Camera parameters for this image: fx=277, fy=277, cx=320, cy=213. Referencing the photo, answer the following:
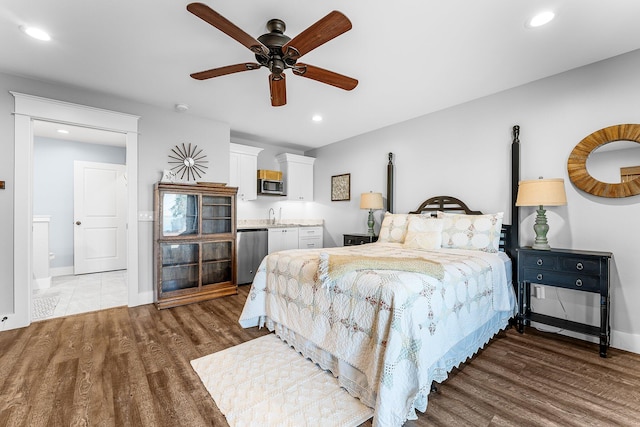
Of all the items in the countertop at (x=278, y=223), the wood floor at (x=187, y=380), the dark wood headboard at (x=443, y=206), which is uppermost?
the dark wood headboard at (x=443, y=206)

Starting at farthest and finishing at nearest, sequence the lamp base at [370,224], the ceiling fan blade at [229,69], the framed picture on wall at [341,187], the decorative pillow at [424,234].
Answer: the framed picture on wall at [341,187]
the lamp base at [370,224]
the decorative pillow at [424,234]
the ceiling fan blade at [229,69]

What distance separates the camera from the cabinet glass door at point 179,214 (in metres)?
3.60

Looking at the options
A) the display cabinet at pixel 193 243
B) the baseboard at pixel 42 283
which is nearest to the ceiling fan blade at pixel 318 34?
the display cabinet at pixel 193 243

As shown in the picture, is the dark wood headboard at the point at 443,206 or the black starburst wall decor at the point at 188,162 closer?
the dark wood headboard at the point at 443,206

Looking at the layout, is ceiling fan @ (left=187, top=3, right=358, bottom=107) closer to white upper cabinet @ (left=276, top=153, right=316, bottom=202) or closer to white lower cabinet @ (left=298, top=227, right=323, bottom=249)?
white upper cabinet @ (left=276, top=153, right=316, bottom=202)

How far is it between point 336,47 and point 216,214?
278 centimetres

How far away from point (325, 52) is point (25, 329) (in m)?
3.96

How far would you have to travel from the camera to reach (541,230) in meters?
2.68

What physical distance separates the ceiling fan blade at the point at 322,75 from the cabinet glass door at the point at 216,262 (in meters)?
2.73

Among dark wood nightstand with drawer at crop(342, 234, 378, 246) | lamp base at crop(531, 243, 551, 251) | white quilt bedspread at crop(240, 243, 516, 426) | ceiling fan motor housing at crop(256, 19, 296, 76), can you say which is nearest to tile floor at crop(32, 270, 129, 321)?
white quilt bedspread at crop(240, 243, 516, 426)

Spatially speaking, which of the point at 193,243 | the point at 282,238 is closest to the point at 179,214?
the point at 193,243

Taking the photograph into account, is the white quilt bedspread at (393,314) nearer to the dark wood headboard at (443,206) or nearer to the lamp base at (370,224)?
the dark wood headboard at (443,206)

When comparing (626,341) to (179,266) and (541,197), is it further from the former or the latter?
(179,266)

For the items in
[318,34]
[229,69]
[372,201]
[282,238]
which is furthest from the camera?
[282,238]
